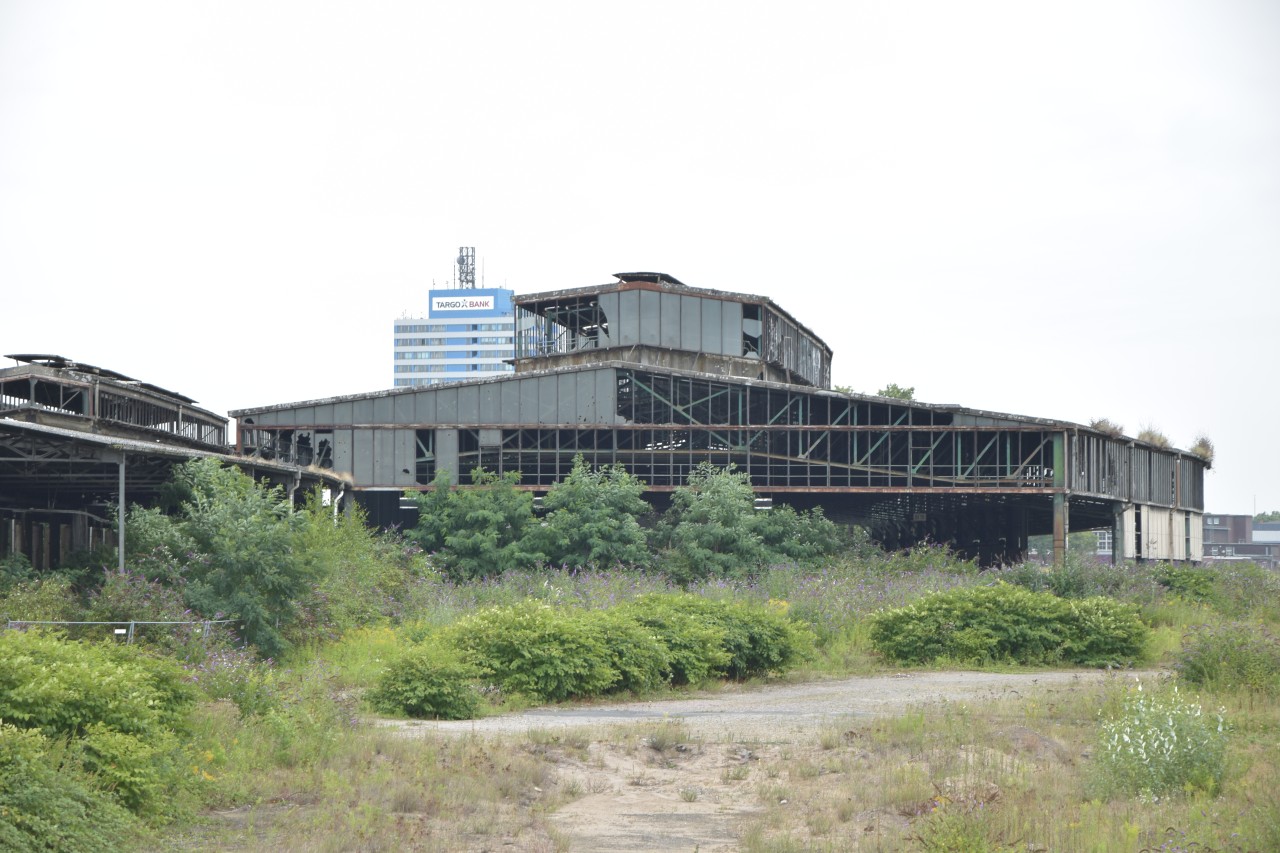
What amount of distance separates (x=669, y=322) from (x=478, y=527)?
14244 millimetres

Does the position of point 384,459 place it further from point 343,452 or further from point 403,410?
point 403,410

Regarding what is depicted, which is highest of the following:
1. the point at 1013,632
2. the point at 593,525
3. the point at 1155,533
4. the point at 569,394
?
the point at 569,394

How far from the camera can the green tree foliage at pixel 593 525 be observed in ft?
143

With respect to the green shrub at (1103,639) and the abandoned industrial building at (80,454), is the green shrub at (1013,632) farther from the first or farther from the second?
the abandoned industrial building at (80,454)

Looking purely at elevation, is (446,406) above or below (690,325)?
below

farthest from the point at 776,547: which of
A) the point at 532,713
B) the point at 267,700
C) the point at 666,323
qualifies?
the point at 267,700

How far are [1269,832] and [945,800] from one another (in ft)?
9.22

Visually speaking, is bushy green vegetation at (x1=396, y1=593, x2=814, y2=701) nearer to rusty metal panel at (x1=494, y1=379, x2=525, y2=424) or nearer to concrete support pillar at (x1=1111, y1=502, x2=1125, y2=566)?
rusty metal panel at (x1=494, y1=379, x2=525, y2=424)

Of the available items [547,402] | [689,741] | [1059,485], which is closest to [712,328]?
[547,402]

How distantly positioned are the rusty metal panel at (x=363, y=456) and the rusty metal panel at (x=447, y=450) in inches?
96.6

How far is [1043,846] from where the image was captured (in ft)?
38.9

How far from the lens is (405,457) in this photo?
165 ft

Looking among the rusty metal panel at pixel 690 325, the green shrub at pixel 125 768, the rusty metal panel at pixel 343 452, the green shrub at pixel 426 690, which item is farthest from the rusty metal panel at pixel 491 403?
the green shrub at pixel 125 768

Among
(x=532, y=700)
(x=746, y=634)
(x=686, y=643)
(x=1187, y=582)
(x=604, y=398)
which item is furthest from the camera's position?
(x=604, y=398)
